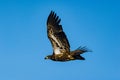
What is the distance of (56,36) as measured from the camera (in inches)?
637

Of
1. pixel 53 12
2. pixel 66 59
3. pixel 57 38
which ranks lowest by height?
pixel 66 59

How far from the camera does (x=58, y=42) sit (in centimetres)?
1620

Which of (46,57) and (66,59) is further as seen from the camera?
(46,57)

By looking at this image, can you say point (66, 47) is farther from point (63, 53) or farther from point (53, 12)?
point (53, 12)

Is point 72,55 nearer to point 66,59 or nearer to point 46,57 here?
point 66,59

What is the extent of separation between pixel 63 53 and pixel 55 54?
49 cm

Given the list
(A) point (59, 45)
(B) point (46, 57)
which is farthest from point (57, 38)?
(B) point (46, 57)

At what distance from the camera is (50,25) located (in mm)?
16422

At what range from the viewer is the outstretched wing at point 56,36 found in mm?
15859

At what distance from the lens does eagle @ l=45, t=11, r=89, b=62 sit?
15.6m

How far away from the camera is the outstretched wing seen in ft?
52.0

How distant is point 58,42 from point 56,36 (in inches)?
11.0

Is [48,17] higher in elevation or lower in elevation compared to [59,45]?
higher

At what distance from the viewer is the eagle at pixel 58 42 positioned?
15633 millimetres
